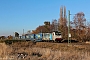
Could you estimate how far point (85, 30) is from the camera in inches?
2462

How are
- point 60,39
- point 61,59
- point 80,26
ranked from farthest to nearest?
1. point 80,26
2. point 60,39
3. point 61,59

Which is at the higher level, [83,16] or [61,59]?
[83,16]

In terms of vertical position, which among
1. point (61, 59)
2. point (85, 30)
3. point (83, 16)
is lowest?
point (61, 59)

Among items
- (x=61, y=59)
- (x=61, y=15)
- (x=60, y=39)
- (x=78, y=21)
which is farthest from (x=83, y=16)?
(x=61, y=59)

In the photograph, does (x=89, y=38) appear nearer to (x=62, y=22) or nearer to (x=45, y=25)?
(x=62, y=22)

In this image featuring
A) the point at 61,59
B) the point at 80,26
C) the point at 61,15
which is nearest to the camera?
the point at 61,59

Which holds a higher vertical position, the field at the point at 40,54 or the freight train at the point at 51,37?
the freight train at the point at 51,37

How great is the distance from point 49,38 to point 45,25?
131 ft

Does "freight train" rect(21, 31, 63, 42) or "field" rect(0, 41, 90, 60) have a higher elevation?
"freight train" rect(21, 31, 63, 42)

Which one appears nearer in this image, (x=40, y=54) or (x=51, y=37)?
(x=40, y=54)

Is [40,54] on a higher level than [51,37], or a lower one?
lower

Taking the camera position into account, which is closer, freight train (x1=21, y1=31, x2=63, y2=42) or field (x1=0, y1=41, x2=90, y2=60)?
field (x1=0, y1=41, x2=90, y2=60)

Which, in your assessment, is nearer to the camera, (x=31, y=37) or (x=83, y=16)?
(x=83, y=16)

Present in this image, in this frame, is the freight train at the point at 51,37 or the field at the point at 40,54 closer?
the field at the point at 40,54
